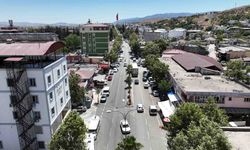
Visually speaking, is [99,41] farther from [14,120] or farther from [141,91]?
[14,120]

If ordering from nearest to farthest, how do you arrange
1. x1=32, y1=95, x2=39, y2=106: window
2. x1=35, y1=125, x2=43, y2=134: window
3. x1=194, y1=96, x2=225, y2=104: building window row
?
x1=32, y1=95, x2=39, y2=106: window → x1=35, y1=125, x2=43, y2=134: window → x1=194, y1=96, x2=225, y2=104: building window row

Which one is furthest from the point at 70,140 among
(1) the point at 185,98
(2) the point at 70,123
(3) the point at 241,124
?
(3) the point at 241,124

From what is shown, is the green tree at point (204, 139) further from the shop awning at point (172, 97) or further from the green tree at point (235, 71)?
the green tree at point (235, 71)

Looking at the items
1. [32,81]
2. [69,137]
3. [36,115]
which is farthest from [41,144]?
[69,137]

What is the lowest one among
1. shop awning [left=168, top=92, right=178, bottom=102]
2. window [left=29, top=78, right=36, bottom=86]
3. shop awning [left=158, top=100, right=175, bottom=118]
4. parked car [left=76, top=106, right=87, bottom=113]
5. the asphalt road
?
the asphalt road

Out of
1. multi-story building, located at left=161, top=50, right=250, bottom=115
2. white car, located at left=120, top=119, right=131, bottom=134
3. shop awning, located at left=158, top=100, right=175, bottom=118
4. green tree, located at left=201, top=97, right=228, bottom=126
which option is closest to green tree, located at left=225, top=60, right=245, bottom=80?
multi-story building, located at left=161, top=50, right=250, bottom=115

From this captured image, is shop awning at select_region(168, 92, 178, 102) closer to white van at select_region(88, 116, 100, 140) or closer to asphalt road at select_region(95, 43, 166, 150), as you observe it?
asphalt road at select_region(95, 43, 166, 150)

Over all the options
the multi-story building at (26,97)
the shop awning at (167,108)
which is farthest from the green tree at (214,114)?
the multi-story building at (26,97)
